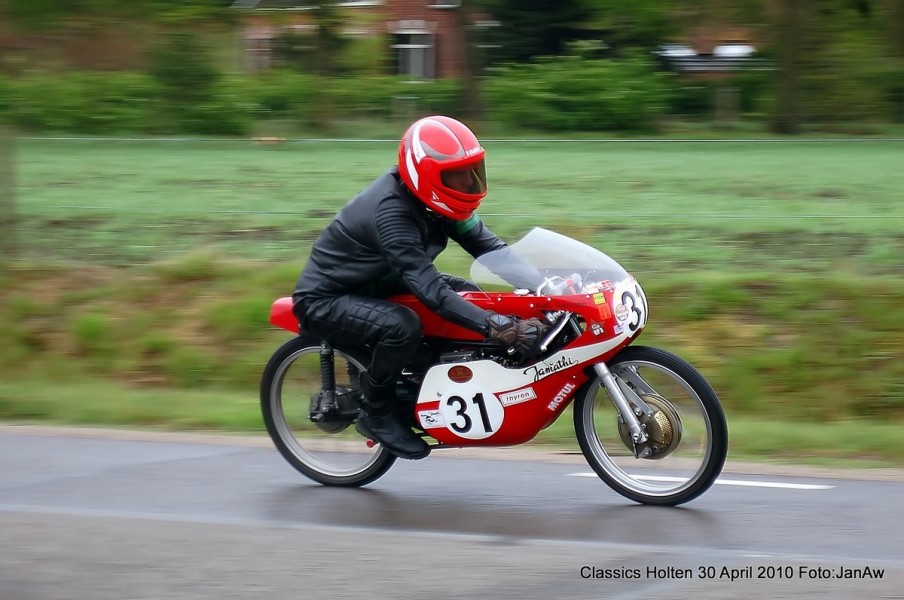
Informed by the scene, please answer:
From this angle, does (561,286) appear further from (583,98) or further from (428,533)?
(583,98)

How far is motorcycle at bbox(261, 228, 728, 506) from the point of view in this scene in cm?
617

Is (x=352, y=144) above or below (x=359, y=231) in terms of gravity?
below

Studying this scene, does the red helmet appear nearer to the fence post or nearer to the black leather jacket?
the black leather jacket

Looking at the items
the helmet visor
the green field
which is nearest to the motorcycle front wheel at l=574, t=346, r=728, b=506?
the helmet visor

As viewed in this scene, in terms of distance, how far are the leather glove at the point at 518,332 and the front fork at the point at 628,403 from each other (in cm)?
31

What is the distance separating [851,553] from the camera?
5.46 meters

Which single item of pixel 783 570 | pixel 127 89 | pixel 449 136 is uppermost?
pixel 449 136

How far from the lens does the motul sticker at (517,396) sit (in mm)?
6324

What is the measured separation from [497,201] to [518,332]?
7.10 metres

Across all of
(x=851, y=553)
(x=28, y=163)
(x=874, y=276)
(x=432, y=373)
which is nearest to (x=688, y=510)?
(x=851, y=553)

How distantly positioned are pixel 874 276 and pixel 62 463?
628 cm

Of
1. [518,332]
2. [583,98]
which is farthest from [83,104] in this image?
[518,332]

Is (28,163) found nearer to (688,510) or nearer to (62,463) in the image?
(62,463)

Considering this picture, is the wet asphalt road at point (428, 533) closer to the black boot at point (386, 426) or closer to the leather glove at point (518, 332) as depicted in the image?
the black boot at point (386, 426)
